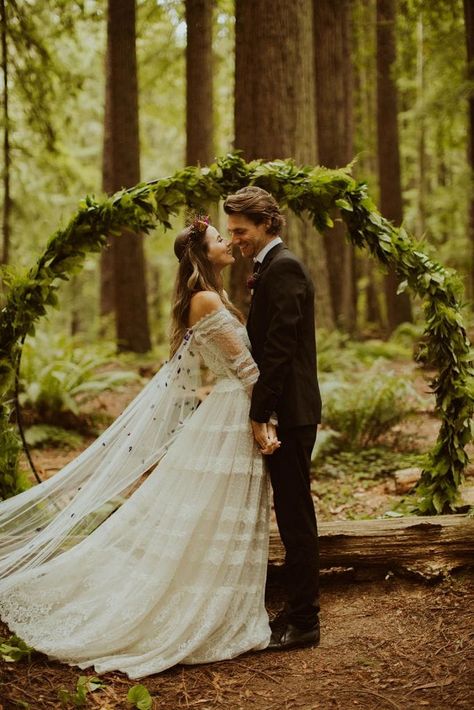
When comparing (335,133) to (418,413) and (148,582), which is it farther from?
(148,582)

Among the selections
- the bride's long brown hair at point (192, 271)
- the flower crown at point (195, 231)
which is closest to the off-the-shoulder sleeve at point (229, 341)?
the bride's long brown hair at point (192, 271)

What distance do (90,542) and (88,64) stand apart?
1807cm

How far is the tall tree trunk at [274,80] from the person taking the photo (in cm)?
737

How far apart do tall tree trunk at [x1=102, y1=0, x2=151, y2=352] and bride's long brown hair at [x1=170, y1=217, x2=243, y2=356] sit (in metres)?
5.76

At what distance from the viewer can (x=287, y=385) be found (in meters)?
4.20

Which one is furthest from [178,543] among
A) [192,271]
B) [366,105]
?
[366,105]

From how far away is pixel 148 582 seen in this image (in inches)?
166

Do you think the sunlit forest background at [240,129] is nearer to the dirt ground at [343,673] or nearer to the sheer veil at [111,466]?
the sheer veil at [111,466]

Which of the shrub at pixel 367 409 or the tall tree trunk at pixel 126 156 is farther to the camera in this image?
the tall tree trunk at pixel 126 156

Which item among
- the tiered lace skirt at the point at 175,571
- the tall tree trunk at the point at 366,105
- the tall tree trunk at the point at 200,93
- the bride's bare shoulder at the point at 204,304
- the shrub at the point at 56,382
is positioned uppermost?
the tall tree trunk at the point at 366,105

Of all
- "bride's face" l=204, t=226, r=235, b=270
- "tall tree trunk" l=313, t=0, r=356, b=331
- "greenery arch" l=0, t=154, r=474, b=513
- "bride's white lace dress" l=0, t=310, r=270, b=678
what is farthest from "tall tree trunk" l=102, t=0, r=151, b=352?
"bride's white lace dress" l=0, t=310, r=270, b=678

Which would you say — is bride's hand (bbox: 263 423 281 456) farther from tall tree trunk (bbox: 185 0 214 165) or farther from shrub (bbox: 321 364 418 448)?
tall tree trunk (bbox: 185 0 214 165)

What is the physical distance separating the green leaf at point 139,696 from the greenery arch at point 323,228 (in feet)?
8.45

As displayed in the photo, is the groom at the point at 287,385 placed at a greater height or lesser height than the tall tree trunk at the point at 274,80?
lesser
